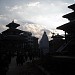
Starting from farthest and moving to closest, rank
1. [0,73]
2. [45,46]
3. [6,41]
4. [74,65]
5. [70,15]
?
1. [6,41]
2. [45,46]
3. [70,15]
4. [0,73]
5. [74,65]

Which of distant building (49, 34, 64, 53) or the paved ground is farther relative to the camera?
distant building (49, 34, 64, 53)

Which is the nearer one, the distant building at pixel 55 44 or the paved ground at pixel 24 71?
the paved ground at pixel 24 71

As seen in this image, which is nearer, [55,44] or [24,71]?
[24,71]

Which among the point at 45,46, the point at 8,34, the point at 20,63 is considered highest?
the point at 8,34

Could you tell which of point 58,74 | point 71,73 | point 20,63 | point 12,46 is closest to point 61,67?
point 58,74

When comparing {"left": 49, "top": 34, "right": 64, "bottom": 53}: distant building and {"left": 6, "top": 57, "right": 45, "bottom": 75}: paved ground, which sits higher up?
{"left": 49, "top": 34, "right": 64, "bottom": 53}: distant building

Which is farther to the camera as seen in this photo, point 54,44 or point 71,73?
point 54,44

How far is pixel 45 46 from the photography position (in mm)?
39000

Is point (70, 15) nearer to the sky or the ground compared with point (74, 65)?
nearer to the sky

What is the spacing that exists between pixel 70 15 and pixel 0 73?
922 inches

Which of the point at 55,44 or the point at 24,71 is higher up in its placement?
the point at 55,44

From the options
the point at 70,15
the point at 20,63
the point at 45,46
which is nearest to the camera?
the point at 20,63

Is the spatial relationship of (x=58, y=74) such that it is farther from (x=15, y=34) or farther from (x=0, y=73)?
(x=15, y=34)

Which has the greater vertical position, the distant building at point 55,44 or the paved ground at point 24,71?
the distant building at point 55,44
